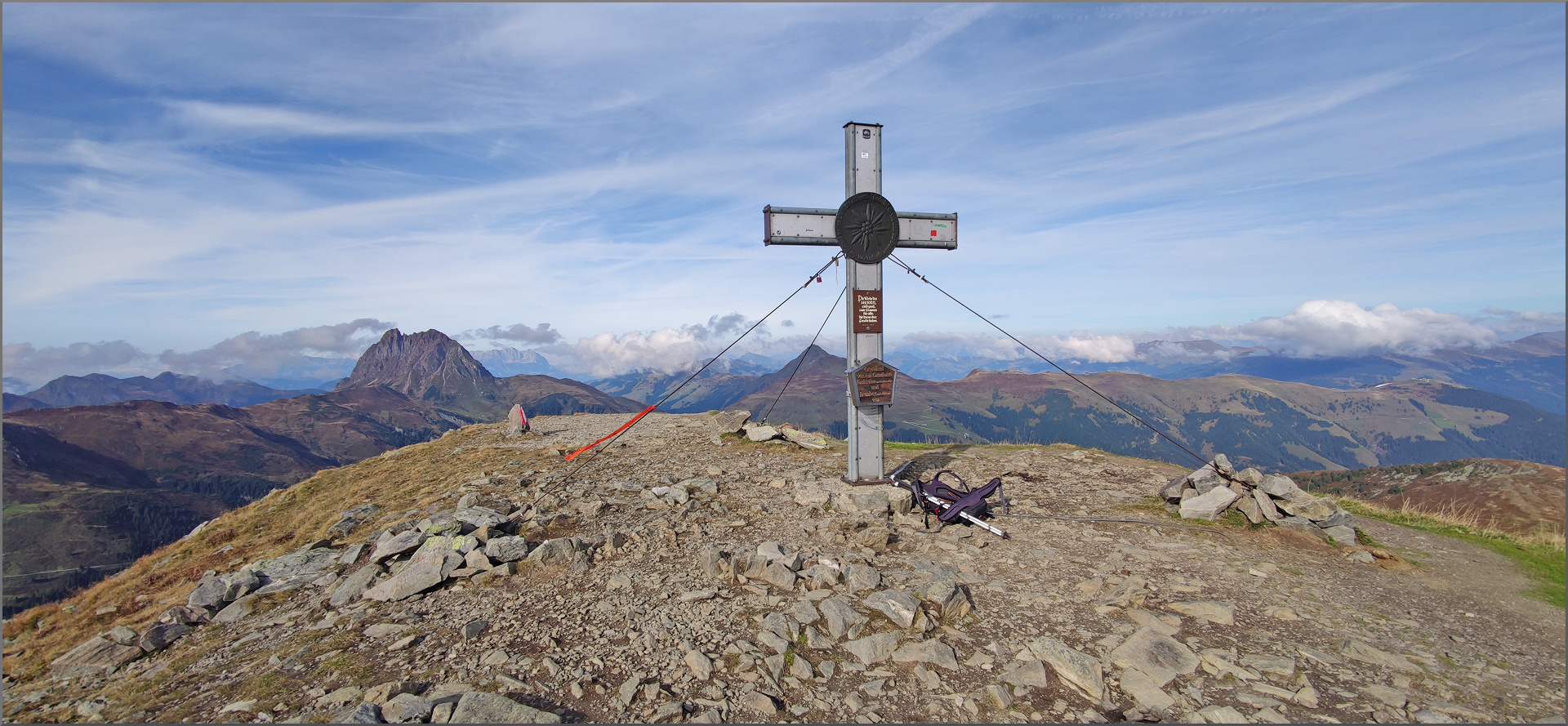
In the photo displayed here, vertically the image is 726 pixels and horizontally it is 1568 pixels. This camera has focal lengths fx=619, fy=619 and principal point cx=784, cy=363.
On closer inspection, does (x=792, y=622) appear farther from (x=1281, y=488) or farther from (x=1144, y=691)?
(x=1281, y=488)

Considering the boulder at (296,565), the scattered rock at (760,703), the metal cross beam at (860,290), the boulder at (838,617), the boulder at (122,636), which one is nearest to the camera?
the scattered rock at (760,703)

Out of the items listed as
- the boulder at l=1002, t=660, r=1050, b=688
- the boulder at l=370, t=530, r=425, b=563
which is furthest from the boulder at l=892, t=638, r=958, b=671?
the boulder at l=370, t=530, r=425, b=563

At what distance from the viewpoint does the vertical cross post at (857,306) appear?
1307 cm

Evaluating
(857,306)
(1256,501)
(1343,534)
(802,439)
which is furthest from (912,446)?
(1343,534)

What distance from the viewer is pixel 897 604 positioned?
24.7ft

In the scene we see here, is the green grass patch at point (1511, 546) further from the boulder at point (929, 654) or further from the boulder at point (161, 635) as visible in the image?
the boulder at point (161, 635)

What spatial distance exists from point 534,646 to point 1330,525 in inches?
498

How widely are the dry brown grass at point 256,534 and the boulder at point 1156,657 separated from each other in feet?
39.6

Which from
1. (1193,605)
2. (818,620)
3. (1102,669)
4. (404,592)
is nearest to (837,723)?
(818,620)

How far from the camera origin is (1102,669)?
21.6 ft

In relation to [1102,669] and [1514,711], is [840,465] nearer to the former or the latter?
[1102,669]

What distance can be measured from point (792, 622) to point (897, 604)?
1290mm

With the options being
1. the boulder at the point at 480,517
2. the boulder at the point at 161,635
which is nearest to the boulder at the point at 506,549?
the boulder at the point at 480,517

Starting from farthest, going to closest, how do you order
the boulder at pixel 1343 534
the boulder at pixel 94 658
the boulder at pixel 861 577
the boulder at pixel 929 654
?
the boulder at pixel 1343 534 → the boulder at pixel 861 577 → the boulder at pixel 94 658 → the boulder at pixel 929 654
